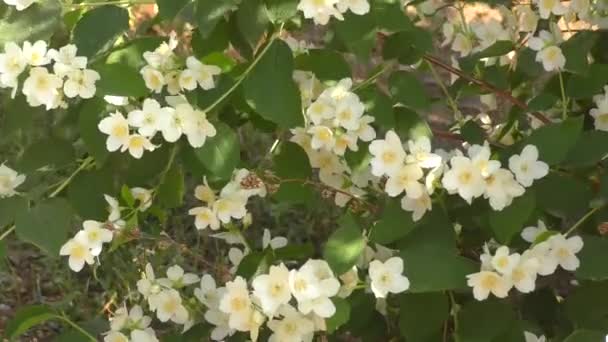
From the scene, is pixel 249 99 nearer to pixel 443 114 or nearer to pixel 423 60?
pixel 423 60

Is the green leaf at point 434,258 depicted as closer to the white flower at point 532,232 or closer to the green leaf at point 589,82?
the white flower at point 532,232

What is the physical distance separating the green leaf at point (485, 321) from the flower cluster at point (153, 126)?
1.46 ft

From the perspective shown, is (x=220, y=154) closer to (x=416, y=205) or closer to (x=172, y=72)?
(x=172, y=72)

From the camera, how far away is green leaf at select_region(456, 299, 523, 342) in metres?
1.45

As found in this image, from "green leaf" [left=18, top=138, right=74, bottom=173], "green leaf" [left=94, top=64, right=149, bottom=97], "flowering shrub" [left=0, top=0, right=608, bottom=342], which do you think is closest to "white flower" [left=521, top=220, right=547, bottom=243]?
"flowering shrub" [left=0, top=0, right=608, bottom=342]

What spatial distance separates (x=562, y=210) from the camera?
4.93 feet

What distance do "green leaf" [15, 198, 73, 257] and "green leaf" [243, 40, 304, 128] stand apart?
30cm

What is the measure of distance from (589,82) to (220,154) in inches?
23.6

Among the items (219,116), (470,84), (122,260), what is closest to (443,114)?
(122,260)

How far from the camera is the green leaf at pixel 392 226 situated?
1.39 meters

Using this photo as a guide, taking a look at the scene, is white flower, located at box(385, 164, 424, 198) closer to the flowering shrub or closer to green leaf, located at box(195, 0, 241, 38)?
the flowering shrub

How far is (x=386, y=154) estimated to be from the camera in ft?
4.58

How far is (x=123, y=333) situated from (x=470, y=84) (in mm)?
727

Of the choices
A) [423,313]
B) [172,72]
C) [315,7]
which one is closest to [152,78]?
[172,72]
